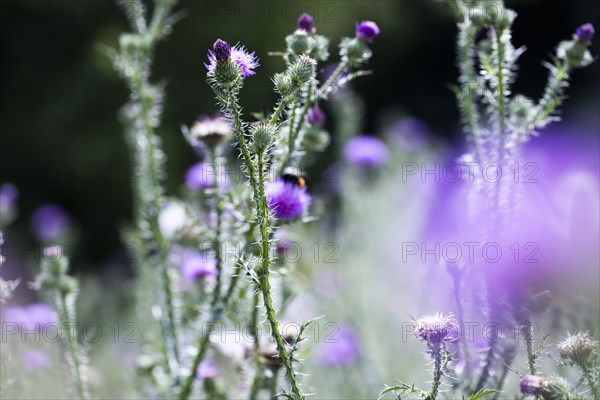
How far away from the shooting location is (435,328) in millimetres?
1269

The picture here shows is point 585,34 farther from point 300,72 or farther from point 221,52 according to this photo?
point 221,52

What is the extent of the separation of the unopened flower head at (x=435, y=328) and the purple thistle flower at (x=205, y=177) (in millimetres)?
713

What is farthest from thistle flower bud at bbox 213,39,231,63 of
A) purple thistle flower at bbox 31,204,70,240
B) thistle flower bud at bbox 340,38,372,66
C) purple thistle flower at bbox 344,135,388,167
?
purple thistle flower at bbox 31,204,70,240

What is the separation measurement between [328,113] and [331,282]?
12.6ft

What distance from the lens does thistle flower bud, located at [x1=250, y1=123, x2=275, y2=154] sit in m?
1.25

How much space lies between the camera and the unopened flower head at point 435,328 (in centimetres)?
126

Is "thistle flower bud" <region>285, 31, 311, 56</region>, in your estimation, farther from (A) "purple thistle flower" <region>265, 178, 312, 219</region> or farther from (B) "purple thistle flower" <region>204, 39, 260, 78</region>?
(A) "purple thistle flower" <region>265, 178, 312, 219</region>

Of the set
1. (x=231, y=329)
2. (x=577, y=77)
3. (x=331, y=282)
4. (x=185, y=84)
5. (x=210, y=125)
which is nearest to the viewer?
(x=210, y=125)

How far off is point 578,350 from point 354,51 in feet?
2.57

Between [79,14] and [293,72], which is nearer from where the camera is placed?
[293,72]

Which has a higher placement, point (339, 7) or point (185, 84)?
point (339, 7)

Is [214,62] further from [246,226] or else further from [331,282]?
[331,282]

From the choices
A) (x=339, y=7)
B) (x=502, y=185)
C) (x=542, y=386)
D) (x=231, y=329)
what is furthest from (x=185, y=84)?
(x=542, y=386)

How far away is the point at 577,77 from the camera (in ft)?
28.9
